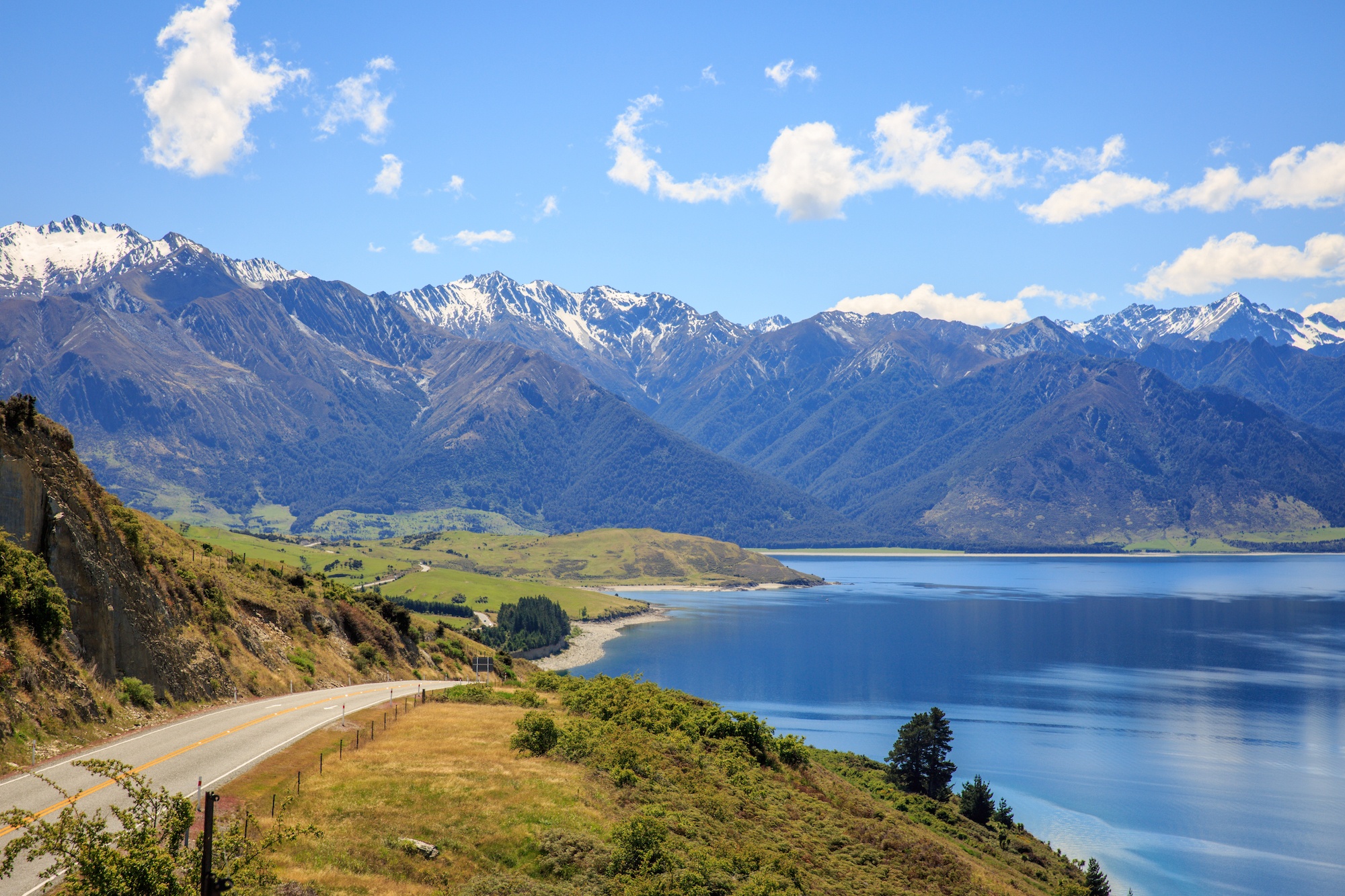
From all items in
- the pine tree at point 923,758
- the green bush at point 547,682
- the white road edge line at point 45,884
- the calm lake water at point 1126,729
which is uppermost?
the white road edge line at point 45,884

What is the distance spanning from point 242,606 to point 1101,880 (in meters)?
58.2

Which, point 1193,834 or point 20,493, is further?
point 1193,834

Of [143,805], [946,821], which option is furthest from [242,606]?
[946,821]

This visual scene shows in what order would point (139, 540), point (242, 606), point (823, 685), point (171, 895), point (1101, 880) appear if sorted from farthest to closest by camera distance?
point (823, 685)
point (1101, 880)
point (242, 606)
point (139, 540)
point (171, 895)

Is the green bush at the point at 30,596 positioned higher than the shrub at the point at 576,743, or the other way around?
the green bush at the point at 30,596

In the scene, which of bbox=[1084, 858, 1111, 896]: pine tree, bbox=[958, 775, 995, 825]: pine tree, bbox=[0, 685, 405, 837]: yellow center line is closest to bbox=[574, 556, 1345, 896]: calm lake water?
bbox=[1084, 858, 1111, 896]: pine tree

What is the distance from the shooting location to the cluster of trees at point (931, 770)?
74625mm

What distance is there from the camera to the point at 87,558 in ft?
123

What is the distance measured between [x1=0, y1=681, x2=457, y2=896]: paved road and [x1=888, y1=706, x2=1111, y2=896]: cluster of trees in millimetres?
Result: 50310

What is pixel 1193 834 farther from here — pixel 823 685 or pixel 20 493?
pixel 20 493

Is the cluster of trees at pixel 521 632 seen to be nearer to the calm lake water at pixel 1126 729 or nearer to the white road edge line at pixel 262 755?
the calm lake water at pixel 1126 729

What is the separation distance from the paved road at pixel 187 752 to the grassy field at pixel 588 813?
4.28 feet

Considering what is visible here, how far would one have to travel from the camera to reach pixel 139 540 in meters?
43.8

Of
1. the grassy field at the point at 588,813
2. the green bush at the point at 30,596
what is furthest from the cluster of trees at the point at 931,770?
the green bush at the point at 30,596
